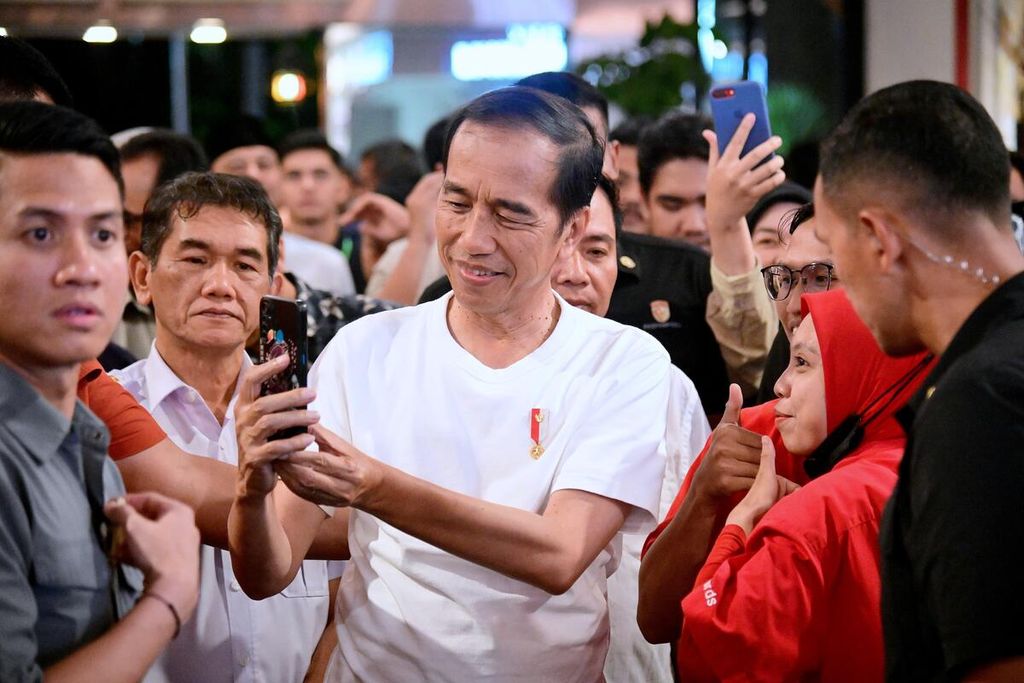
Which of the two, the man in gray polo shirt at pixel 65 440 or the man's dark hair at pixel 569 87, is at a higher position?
the man's dark hair at pixel 569 87

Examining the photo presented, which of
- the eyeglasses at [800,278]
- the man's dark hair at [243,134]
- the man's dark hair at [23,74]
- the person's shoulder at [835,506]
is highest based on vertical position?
the man's dark hair at [23,74]

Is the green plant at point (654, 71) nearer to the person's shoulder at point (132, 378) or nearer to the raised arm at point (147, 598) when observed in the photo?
the person's shoulder at point (132, 378)

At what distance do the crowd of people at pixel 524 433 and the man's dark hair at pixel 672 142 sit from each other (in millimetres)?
854

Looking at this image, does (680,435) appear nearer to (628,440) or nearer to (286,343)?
(628,440)

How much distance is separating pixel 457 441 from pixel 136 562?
0.72 m

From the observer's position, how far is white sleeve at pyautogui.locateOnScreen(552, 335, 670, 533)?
7.32 feet

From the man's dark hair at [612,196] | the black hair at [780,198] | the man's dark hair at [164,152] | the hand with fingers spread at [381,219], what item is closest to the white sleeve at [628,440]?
the man's dark hair at [612,196]

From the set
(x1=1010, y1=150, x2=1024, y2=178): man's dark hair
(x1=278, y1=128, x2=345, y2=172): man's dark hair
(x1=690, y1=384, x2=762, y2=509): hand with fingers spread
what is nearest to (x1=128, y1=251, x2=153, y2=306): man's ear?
(x1=690, y1=384, x2=762, y2=509): hand with fingers spread

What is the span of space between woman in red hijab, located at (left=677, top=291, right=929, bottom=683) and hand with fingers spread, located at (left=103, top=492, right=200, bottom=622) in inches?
34.4

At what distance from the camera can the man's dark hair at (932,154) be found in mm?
1710

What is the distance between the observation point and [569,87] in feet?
11.5

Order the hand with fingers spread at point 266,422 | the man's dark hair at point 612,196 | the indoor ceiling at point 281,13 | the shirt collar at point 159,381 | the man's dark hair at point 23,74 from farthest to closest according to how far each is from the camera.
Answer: the indoor ceiling at point 281,13 < the man's dark hair at point 612,196 < the shirt collar at point 159,381 < the man's dark hair at point 23,74 < the hand with fingers spread at point 266,422

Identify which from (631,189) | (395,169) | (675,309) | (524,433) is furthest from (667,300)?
(395,169)

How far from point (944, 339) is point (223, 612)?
5.06ft
